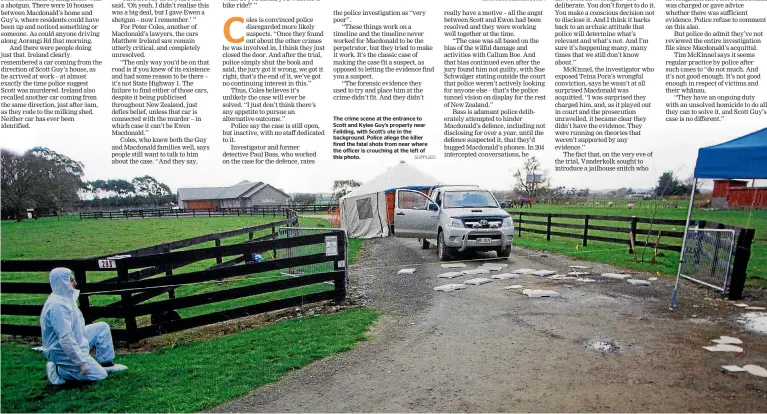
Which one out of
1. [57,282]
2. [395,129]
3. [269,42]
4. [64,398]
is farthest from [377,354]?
[269,42]

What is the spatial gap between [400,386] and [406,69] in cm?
515

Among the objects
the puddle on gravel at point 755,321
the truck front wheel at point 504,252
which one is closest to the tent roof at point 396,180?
the truck front wheel at point 504,252

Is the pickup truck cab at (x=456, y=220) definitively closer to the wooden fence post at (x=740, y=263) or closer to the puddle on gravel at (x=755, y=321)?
the wooden fence post at (x=740, y=263)

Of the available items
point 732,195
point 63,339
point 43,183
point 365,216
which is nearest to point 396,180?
point 365,216

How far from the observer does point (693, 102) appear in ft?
21.3

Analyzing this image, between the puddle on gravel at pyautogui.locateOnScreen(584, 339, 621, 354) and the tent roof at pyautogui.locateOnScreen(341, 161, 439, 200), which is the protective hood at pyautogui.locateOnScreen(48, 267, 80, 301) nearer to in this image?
the puddle on gravel at pyautogui.locateOnScreen(584, 339, 621, 354)

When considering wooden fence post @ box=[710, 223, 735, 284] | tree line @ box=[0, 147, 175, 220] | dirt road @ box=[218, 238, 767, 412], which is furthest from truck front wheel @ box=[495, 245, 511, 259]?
tree line @ box=[0, 147, 175, 220]

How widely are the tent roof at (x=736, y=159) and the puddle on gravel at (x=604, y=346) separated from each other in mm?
2829

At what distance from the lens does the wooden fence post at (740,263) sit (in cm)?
538

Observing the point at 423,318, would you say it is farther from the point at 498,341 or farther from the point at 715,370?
the point at 715,370

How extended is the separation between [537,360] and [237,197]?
38.1 m

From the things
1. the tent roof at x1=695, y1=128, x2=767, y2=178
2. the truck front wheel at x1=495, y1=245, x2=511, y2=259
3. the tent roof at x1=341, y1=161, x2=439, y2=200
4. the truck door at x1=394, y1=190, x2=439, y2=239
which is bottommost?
the truck front wheel at x1=495, y1=245, x2=511, y2=259

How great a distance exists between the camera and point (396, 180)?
679 inches

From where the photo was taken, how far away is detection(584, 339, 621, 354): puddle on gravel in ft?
→ 12.3
